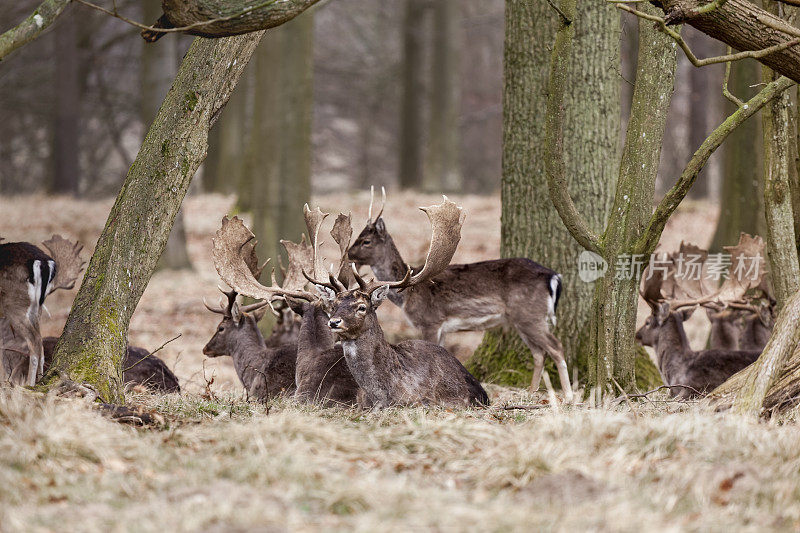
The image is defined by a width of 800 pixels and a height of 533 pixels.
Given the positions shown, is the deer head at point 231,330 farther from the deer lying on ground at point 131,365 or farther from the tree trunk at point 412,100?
the tree trunk at point 412,100

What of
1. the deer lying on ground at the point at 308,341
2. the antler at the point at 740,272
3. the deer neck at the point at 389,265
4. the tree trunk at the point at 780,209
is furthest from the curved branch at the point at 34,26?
the antler at the point at 740,272

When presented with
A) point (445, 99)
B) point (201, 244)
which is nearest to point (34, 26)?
point (201, 244)

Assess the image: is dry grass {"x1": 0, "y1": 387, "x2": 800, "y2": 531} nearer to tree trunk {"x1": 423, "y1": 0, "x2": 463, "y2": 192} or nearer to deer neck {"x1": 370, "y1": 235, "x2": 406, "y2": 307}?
deer neck {"x1": 370, "y1": 235, "x2": 406, "y2": 307}

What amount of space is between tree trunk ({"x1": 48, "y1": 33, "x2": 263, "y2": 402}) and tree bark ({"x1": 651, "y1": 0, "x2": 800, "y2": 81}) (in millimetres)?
3151

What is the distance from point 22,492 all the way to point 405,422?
2.52m

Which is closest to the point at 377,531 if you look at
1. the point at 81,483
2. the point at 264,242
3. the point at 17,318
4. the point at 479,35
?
the point at 81,483

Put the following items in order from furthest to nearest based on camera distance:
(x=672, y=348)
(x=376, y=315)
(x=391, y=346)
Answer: (x=672, y=348)
(x=376, y=315)
(x=391, y=346)

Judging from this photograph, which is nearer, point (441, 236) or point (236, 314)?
point (441, 236)

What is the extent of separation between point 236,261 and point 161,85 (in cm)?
996

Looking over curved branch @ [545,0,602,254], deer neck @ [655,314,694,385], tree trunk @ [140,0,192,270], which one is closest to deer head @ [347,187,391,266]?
deer neck @ [655,314,694,385]

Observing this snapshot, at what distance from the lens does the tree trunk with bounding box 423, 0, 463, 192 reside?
2436 centimetres

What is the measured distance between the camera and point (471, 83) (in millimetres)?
39656

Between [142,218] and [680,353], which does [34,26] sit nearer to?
[142,218]

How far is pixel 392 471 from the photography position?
4.86m
